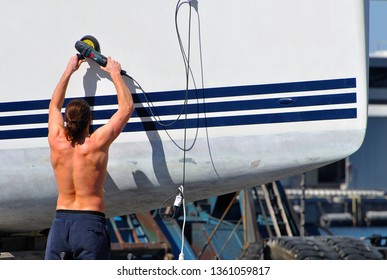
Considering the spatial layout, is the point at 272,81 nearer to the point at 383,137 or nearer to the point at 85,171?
the point at 85,171

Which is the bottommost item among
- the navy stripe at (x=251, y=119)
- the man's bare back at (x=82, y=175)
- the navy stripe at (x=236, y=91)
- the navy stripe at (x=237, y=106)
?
the man's bare back at (x=82, y=175)

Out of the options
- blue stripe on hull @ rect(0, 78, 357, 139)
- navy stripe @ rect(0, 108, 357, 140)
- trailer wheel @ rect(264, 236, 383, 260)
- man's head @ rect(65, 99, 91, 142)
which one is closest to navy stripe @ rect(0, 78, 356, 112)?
blue stripe on hull @ rect(0, 78, 357, 139)

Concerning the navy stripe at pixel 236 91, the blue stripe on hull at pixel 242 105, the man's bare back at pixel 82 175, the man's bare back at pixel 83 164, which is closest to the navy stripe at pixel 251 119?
the blue stripe on hull at pixel 242 105

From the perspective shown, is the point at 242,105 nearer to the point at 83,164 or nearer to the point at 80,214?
the point at 83,164

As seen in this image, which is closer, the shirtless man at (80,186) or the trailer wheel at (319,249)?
the shirtless man at (80,186)

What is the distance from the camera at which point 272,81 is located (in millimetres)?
6582

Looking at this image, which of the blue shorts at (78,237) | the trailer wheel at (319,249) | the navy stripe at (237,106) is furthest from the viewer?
the trailer wheel at (319,249)

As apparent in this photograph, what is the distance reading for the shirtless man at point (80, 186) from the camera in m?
5.94

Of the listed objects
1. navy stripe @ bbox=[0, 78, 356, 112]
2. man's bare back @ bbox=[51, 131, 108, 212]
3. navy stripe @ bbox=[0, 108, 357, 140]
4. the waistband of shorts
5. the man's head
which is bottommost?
the waistband of shorts

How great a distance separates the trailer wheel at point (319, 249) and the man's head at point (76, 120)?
6799 millimetres

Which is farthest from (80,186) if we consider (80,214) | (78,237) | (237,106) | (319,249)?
(319,249)

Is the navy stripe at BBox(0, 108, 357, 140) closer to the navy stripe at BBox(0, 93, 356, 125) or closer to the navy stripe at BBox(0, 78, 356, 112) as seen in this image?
the navy stripe at BBox(0, 93, 356, 125)

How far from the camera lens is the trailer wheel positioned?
41.3ft

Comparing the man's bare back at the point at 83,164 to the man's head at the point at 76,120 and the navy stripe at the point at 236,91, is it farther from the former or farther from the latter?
the navy stripe at the point at 236,91
